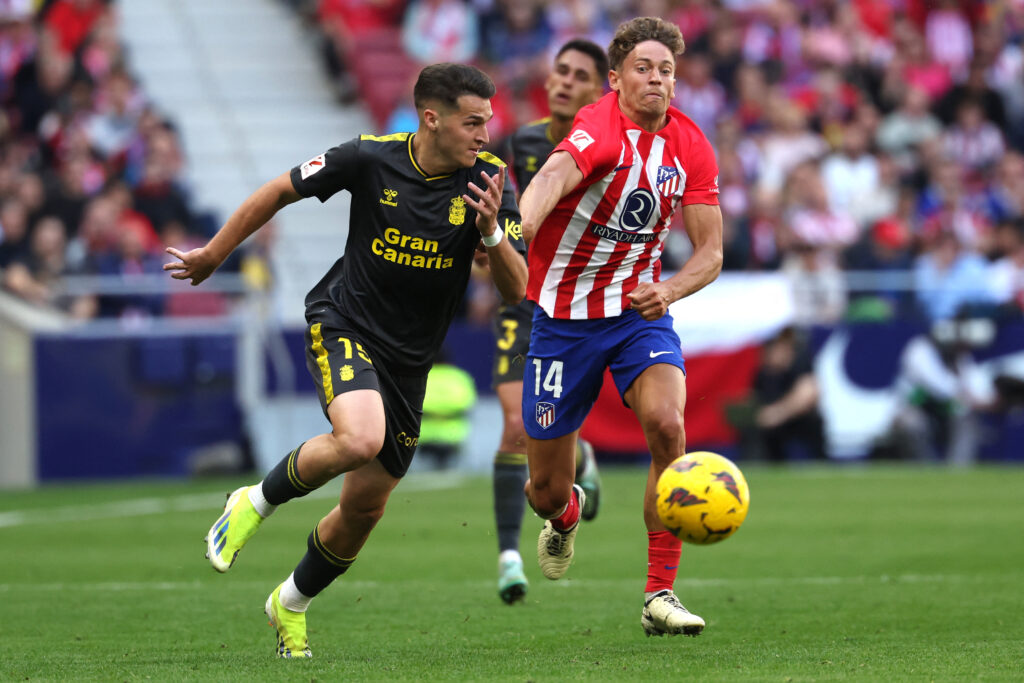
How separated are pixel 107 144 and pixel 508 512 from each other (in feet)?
44.0

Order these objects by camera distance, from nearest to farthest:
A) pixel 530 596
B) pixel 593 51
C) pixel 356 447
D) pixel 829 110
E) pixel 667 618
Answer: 1. pixel 356 447
2. pixel 667 618
3. pixel 530 596
4. pixel 593 51
5. pixel 829 110

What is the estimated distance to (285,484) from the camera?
6344 millimetres

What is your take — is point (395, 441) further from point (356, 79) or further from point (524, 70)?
point (356, 79)

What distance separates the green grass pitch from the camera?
607cm

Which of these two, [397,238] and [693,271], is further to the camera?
[693,271]

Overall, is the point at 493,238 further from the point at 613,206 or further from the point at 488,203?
the point at 613,206

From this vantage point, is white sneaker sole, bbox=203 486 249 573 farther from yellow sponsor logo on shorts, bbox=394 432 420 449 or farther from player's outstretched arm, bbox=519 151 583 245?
player's outstretched arm, bbox=519 151 583 245

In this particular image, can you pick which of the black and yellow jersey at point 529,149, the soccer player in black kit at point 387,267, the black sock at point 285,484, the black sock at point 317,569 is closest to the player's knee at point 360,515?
the soccer player in black kit at point 387,267

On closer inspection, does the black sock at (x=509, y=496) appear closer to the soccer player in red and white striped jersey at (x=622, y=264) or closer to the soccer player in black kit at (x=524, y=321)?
the soccer player in black kit at (x=524, y=321)

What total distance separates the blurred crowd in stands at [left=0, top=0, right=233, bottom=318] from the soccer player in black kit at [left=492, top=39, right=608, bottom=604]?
29.8 feet

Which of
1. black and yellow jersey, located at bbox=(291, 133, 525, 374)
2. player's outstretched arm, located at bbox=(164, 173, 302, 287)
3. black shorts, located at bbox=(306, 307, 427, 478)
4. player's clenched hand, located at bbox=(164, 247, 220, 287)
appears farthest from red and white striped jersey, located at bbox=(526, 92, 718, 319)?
player's clenched hand, located at bbox=(164, 247, 220, 287)

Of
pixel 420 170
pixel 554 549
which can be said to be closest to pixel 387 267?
pixel 420 170

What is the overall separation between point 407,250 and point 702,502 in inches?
64.8

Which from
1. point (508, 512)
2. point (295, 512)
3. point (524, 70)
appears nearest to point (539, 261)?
point (508, 512)
